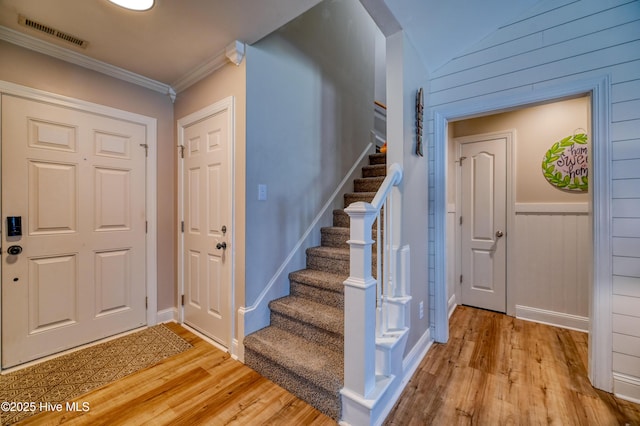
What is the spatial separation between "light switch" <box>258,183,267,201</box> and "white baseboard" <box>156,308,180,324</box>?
5.23ft

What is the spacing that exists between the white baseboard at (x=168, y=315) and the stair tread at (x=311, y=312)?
1.22 meters

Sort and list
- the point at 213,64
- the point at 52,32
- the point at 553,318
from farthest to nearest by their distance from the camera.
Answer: the point at 553,318, the point at 213,64, the point at 52,32

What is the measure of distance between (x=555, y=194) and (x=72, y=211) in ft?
14.4

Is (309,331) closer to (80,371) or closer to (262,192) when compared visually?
(262,192)

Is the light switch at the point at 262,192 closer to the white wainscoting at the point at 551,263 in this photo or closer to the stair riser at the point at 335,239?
the stair riser at the point at 335,239

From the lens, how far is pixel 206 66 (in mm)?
2186

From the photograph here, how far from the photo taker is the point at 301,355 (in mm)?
1696

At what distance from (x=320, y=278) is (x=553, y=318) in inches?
96.5

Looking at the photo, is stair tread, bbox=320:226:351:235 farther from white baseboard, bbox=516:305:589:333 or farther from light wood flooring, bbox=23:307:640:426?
white baseboard, bbox=516:305:589:333

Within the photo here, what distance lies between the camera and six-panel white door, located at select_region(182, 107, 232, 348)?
2086 mm

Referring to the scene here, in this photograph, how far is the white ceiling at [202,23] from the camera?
1575mm

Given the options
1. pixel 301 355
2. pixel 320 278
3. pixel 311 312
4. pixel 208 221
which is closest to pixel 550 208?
pixel 320 278

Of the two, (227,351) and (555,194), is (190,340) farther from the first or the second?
(555,194)

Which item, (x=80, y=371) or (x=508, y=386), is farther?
(x=80, y=371)
